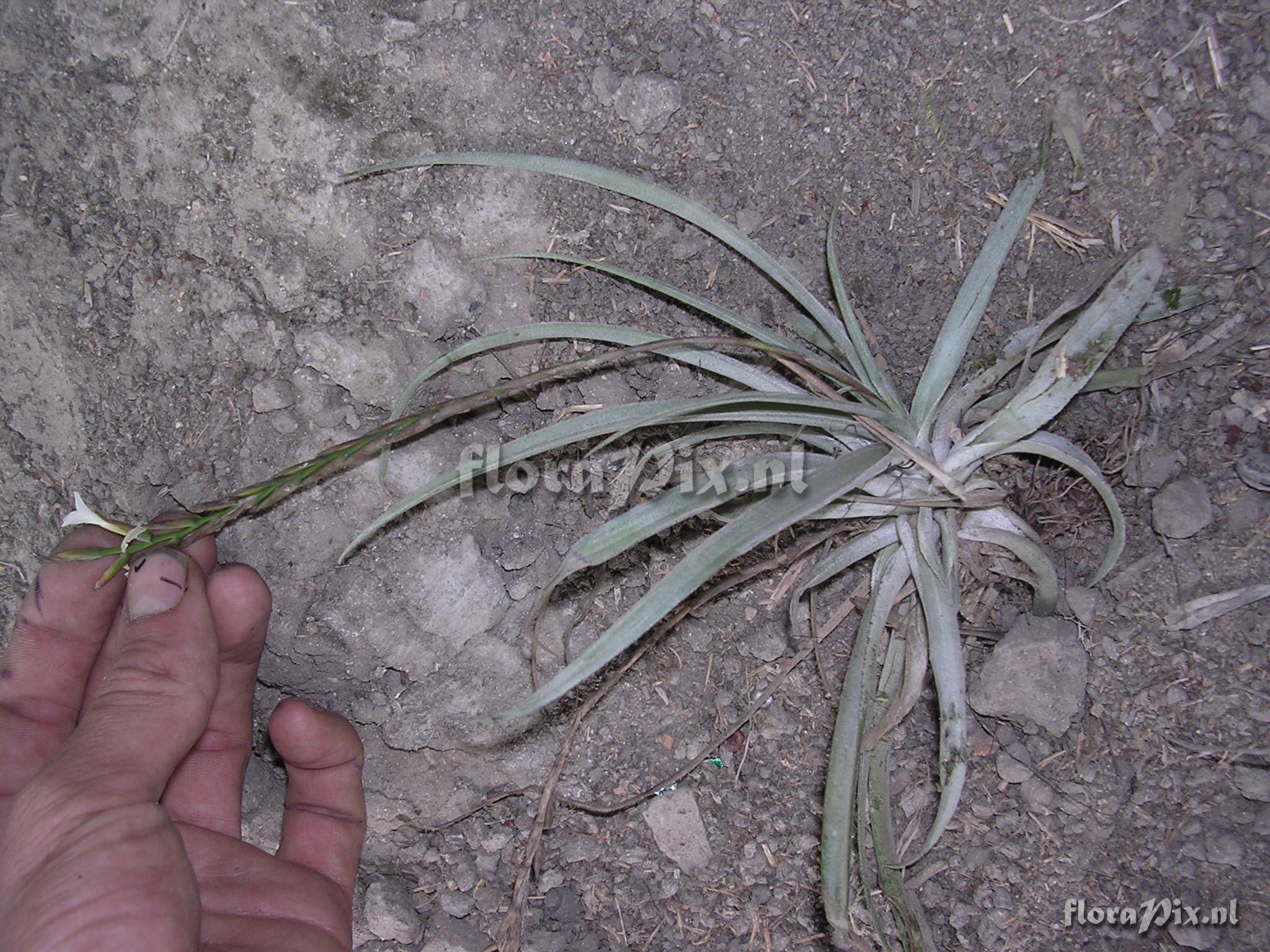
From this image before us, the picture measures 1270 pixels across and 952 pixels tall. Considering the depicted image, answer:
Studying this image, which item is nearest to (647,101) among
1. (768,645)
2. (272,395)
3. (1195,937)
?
(272,395)

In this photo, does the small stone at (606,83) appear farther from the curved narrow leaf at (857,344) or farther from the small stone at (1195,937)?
the small stone at (1195,937)

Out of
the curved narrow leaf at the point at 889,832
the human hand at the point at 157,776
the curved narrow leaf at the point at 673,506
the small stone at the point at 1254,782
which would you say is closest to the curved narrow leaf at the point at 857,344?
the curved narrow leaf at the point at 673,506

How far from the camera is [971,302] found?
1.25 meters

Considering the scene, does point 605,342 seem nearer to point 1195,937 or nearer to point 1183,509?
point 1183,509

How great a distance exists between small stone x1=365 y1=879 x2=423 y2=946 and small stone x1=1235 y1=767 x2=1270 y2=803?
1.39 metres

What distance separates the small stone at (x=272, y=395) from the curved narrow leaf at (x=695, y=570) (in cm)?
72

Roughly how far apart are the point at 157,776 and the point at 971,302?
1.35 meters

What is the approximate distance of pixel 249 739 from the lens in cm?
150

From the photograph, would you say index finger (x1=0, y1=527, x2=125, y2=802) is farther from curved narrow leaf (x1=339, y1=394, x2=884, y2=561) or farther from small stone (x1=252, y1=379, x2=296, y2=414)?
curved narrow leaf (x1=339, y1=394, x2=884, y2=561)

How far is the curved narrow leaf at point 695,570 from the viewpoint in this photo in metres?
0.93

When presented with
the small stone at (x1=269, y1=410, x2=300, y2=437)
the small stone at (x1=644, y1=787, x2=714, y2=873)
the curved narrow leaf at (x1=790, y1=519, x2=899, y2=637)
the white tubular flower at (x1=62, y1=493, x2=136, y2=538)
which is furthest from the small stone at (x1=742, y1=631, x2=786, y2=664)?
the white tubular flower at (x1=62, y1=493, x2=136, y2=538)

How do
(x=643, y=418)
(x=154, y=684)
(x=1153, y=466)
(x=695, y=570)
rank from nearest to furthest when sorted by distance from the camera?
(x=695, y=570)
(x=643, y=418)
(x=154, y=684)
(x=1153, y=466)

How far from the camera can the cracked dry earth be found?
1.30 m

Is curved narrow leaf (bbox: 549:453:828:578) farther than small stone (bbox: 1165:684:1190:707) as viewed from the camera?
No
